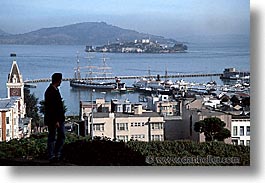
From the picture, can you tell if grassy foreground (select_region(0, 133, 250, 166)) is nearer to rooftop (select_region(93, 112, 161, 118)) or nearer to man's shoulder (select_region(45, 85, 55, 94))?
rooftop (select_region(93, 112, 161, 118))

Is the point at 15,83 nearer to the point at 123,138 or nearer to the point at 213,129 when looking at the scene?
the point at 123,138

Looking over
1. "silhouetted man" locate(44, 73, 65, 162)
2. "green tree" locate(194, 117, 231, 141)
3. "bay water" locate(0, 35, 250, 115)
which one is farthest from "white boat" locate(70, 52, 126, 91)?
"green tree" locate(194, 117, 231, 141)

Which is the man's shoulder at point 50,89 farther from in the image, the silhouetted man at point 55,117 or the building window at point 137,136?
the building window at point 137,136

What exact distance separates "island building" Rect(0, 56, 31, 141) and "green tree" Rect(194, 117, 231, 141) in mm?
1132

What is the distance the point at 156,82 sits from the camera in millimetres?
3480

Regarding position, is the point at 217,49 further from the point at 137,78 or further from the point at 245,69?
the point at 137,78

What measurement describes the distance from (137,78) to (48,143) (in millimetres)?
718

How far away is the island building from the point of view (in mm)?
3404

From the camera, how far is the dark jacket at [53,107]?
11.1 feet

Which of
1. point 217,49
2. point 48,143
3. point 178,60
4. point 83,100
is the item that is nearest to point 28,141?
point 48,143

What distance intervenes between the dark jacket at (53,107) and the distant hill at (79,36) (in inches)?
13.6

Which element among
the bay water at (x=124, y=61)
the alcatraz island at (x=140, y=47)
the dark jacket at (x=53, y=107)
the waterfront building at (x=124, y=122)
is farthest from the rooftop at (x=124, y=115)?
the alcatraz island at (x=140, y=47)

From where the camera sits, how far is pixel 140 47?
3473 mm

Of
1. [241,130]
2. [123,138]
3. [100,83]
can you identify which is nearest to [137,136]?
[123,138]
